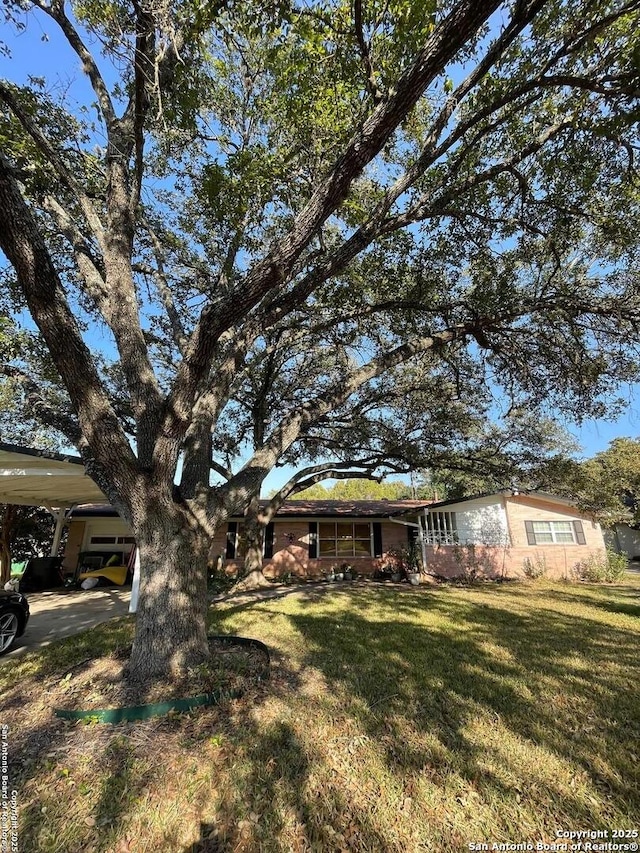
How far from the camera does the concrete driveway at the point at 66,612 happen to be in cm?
636

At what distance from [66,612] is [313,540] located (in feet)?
29.6

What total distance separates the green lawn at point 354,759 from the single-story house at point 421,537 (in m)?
9.62

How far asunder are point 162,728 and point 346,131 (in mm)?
7342

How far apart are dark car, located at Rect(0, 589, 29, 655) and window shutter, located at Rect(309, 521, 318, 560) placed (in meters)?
10.5

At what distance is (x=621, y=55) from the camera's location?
4090mm

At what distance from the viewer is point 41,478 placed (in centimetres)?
818

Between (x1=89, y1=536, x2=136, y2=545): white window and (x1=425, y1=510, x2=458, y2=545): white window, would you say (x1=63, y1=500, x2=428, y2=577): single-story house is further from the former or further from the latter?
(x1=425, y1=510, x2=458, y2=545): white window

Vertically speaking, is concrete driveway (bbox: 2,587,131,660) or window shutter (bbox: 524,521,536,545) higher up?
window shutter (bbox: 524,521,536,545)

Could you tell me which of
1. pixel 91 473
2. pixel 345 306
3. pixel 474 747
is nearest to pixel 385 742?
pixel 474 747

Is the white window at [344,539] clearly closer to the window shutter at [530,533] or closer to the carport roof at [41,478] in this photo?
the window shutter at [530,533]

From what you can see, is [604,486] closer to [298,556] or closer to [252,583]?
[298,556]

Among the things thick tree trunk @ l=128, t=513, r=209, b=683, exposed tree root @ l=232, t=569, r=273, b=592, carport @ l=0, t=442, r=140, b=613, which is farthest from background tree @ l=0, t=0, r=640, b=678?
exposed tree root @ l=232, t=569, r=273, b=592

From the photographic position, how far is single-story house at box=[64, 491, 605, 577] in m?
14.4

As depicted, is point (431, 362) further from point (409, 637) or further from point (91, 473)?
point (91, 473)
